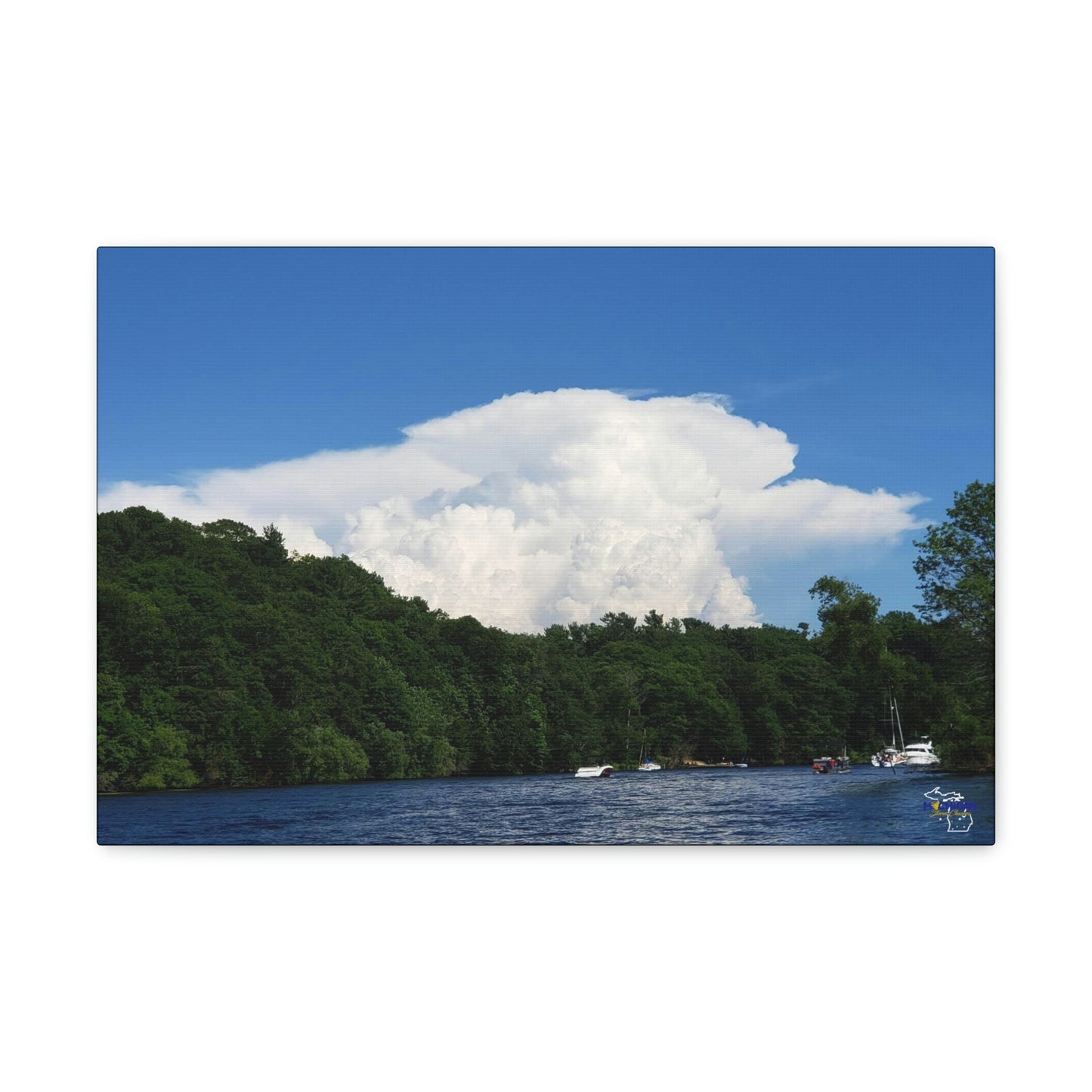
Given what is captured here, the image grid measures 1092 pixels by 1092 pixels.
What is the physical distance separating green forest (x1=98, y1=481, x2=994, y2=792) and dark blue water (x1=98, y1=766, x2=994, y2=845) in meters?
0.19

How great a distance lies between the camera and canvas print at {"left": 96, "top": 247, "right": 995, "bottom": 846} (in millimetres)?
7469

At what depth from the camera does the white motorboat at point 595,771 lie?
7898 millimetres

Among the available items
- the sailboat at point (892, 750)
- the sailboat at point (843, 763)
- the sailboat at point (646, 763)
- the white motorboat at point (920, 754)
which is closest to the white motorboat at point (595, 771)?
the sailboat at point (646, 763)

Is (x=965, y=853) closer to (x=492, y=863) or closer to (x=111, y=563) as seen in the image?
(x=492, y=863)

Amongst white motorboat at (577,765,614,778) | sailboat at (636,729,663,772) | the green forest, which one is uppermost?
the green forest

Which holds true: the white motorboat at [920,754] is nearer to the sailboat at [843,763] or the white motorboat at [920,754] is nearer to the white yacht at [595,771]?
the sailboat at [843,763]

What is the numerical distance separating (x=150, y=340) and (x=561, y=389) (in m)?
2.74

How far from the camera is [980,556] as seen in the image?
741 cm

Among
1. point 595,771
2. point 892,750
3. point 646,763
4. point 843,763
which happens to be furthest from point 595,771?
point 892,750

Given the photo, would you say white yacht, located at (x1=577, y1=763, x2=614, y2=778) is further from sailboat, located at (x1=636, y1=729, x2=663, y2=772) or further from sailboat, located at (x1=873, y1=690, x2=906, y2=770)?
sailboat, located at (x1=873, y1=690, x2=906, y2=770)

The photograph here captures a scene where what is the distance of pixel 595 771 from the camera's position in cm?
795

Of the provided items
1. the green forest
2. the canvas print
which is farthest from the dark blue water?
the green forest

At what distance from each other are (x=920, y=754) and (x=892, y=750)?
0.23 meters

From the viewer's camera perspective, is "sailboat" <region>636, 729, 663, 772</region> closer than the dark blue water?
No
